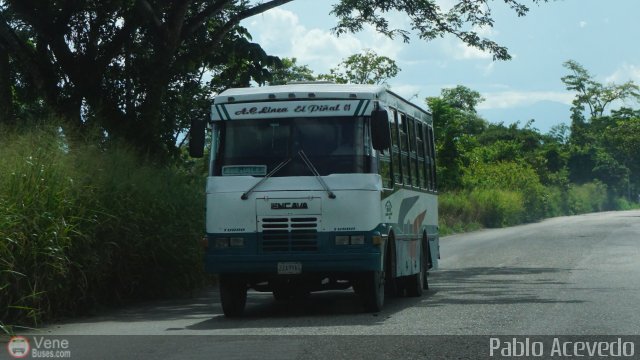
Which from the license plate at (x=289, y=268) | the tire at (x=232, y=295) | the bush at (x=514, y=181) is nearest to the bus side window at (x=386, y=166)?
the license plate at (x=289, y=268)

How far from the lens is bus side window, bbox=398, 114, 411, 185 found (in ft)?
53.7

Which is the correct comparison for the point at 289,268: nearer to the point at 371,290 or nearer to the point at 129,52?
the point at 371,290

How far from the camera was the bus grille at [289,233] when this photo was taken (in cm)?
1383

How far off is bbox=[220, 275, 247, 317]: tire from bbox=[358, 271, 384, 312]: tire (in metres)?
1.56

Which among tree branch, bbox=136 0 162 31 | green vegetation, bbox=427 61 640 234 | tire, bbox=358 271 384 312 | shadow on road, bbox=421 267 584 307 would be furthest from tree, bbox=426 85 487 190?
tire, bbox=358 271 384 312

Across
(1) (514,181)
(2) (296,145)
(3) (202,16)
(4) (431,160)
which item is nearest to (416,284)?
(4) (431,160)

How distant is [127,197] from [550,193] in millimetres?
68889

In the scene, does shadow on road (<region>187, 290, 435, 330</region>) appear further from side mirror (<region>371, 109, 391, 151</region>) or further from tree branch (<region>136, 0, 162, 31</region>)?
tree branch (<region>136, 0, 162, 31</region>)

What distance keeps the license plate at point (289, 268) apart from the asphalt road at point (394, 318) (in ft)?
1.94

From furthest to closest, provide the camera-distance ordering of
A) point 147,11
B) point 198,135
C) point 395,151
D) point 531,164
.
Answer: point 531,164 → point 147,11 → point 395,151 → point 198,135

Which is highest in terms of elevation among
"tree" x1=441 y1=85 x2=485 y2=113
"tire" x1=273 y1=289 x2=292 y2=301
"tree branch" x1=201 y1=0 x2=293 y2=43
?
"tree" x1=441 y1=85 x2=485 y2=113

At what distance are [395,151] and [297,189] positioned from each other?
2.42 m

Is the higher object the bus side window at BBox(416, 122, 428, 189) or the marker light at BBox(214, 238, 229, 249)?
the bus side window at BBox(416, 122, 428, 189)

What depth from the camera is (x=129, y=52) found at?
22781 millimetres
